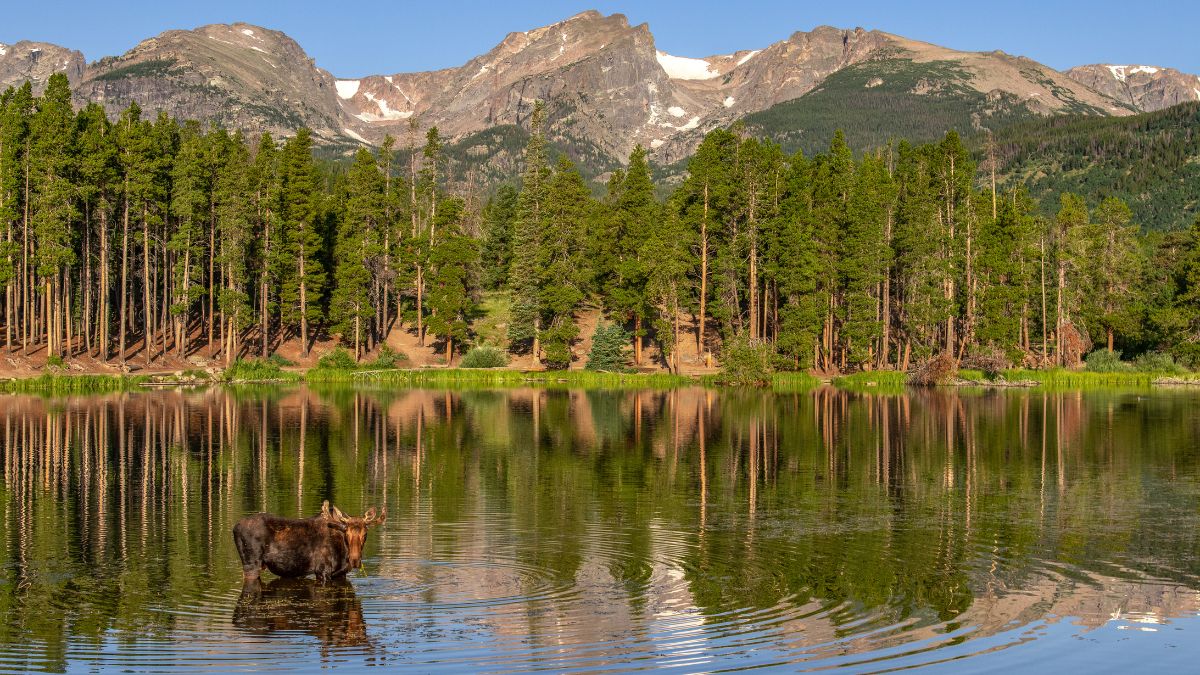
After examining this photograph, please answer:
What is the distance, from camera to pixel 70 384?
7831 centimetres

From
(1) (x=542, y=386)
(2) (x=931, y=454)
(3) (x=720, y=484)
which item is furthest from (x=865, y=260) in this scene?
(3) (x=720, y=484)

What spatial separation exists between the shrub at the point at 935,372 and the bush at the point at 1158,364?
16.0m

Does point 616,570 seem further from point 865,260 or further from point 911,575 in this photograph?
point 865,260

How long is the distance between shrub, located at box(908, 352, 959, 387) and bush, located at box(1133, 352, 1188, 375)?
52.5ft

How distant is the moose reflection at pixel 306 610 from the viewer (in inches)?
693

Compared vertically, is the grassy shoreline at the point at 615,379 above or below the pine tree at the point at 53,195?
below

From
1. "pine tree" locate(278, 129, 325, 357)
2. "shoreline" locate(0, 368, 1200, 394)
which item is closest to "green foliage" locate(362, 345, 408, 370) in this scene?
"shoreline" locate(0, 368, 1200, 394)

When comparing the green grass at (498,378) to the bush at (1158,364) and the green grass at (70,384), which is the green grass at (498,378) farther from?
the bush at (1158,364)

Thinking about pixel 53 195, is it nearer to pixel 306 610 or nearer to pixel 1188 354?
pixel 306 610

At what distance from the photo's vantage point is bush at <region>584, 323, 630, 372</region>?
94.4m

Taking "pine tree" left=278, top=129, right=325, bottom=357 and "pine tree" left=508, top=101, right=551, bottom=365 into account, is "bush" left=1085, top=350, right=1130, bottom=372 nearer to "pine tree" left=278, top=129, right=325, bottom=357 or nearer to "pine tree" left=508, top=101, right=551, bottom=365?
"pine tree" left=508, top=101, right=551, bottom=365

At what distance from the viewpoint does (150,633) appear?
17484mm

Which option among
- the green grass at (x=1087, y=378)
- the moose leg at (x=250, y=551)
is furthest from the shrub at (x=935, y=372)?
the moose leg at (x=250, y=551)

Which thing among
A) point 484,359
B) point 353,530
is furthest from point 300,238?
point 353,530
